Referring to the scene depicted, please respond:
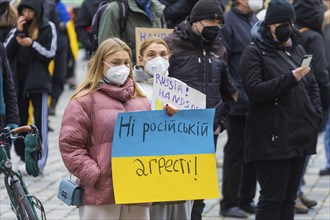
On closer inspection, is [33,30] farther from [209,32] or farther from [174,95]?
[174,95]

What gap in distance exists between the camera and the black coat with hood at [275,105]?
7910 mm

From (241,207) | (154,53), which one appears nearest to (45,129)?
(241,207)

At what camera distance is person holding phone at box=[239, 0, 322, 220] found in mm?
7926

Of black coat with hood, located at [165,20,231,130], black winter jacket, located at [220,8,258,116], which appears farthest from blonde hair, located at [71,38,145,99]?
black winter jacket, located at [220,8,258,116]

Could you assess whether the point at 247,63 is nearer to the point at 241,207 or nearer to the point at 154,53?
the point at 154,53

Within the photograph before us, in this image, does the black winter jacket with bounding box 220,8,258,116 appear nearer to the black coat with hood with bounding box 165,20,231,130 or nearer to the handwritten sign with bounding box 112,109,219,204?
the black coat with hood with bounding box 165,20,231,130

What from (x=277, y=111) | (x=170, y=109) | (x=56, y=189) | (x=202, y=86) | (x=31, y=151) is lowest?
(x=56, y=189)

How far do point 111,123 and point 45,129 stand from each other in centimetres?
494

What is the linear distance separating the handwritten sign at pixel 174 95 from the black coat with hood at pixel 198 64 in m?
0.60

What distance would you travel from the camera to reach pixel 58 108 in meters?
18.6

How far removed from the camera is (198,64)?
7.87 meters

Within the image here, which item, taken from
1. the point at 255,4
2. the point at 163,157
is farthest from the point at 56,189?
the point at 163,157

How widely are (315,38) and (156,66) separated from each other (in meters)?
2.73

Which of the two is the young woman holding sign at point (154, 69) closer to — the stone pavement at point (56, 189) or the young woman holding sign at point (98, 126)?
the young woman holding sign at point (98, 126)
